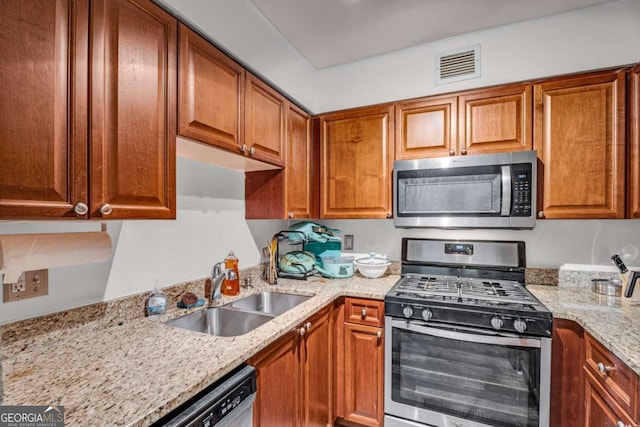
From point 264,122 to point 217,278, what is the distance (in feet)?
3.03

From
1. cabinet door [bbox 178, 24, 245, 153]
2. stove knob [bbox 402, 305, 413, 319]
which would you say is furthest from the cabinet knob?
stove knob [bbox 402, 305, 413, 319]

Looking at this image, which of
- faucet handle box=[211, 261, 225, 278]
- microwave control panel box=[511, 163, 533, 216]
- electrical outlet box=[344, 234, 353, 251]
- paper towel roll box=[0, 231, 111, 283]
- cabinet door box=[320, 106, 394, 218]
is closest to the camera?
paper towel roll box=[0, 231, 111, 283]

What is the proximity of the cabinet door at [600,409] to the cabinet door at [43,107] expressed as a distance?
196cm

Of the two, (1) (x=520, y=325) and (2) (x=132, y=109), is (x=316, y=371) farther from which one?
(2) (x=132, y=109)

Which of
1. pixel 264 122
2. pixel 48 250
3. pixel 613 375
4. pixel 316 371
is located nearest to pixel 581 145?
pixel 613 375

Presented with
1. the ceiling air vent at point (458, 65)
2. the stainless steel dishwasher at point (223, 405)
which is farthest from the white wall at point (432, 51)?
the stainless steel dishwasher at point (223, 405)

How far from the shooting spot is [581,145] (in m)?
1.70


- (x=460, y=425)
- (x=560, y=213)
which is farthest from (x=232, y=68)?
(x=460, y=425)

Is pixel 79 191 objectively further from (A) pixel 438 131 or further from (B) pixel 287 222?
(A) pixel 438 131

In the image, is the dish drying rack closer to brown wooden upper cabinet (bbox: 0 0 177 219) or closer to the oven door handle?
the oven door handle

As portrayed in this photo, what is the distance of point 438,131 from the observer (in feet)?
6.57

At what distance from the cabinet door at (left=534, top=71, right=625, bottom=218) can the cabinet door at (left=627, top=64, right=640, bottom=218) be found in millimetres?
33

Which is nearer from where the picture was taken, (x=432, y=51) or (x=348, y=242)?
(x=432, y=51)

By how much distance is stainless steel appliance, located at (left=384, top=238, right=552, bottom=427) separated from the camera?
4.81 feet
